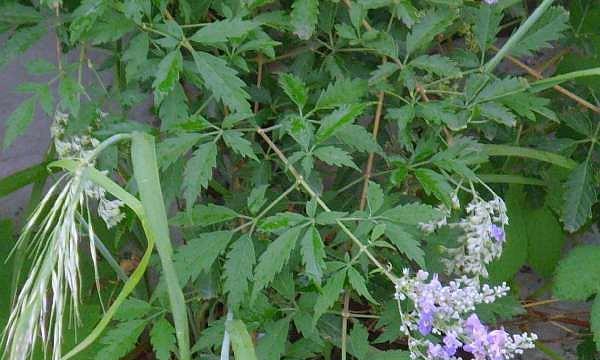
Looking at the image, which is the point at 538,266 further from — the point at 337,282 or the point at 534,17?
the point at 337,282

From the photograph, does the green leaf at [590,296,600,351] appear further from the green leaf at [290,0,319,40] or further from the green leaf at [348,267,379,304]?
the green leaf at [290,0,319,40]

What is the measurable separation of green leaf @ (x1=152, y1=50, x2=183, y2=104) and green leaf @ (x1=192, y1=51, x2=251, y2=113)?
3 centimetres

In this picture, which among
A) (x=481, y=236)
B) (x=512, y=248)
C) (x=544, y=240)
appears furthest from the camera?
(x=544, y=240)

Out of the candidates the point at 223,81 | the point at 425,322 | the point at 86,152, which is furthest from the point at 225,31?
the point at 425,322

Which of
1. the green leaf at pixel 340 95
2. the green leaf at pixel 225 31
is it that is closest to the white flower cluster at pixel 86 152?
the green leaf at pixel 225 31

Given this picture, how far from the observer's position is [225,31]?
1.26m

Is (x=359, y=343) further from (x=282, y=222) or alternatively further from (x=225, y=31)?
→ (x=225, y=31)

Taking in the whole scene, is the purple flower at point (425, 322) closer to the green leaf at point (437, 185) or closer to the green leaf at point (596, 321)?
the green leaf at point (437, 185)

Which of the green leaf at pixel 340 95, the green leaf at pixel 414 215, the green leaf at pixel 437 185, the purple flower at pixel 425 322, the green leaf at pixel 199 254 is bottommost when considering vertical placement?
the purple flower at pixel 425 322

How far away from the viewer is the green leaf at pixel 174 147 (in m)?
1.26

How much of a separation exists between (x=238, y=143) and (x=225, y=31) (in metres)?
0.16

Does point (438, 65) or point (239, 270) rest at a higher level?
point (438, 65)

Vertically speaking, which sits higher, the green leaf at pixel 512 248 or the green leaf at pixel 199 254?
the green leaf at pixel 199 254

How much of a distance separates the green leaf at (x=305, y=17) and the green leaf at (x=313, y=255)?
12.6 inches
